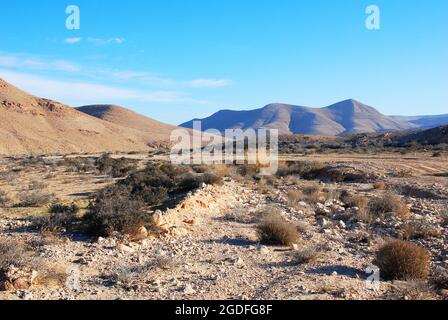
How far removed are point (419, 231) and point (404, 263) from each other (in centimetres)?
339

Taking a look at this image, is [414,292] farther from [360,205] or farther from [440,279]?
[360,205]

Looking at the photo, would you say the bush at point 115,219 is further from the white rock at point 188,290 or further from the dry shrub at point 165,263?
the white rock at point 188,290

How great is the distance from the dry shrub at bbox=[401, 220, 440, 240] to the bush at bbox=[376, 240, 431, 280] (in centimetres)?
276

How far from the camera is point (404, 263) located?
781cm

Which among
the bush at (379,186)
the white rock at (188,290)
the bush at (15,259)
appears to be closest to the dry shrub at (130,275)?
the white rock at (188,290)

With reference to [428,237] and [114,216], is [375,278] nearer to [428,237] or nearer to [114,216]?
[428,237]

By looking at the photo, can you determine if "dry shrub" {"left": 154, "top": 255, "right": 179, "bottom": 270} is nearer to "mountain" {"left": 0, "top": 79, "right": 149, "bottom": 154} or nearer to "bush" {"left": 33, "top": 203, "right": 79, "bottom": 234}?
"bush" {"left": 33, "top": 203, "right": 79, "bottom": 234}

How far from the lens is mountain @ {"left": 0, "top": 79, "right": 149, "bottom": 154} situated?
3044 inches

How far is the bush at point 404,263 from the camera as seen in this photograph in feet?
25.5

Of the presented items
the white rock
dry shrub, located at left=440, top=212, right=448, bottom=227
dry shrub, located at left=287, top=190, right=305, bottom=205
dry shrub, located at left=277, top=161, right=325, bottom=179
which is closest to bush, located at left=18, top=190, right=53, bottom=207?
dry shrub, located at left=287, top=190, right=305, bottom=205
